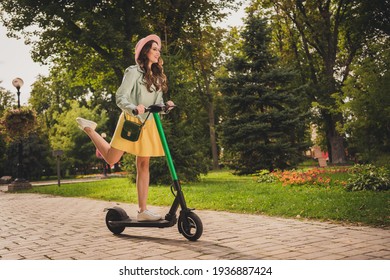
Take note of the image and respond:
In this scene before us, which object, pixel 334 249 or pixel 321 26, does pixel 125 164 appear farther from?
pixel 321 26

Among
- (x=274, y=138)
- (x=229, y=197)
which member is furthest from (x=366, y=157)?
(x=229, y=197)

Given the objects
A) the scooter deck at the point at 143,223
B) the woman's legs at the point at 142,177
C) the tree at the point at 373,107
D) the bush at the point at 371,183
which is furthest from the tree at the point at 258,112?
the scooter deck at the point at 143,223

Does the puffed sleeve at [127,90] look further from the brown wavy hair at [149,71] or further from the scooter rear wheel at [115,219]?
the scooter rear wheel at [115,219]

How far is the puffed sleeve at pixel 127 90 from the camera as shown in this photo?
13.6ft

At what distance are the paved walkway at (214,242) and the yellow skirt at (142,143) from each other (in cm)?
92

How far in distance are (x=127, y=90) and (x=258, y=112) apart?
11.9 meters

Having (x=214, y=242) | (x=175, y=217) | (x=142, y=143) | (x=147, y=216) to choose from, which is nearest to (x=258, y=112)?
(x=142, y=143)

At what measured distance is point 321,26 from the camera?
22562 millimetres

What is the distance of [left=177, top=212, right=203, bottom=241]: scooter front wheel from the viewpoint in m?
3.83

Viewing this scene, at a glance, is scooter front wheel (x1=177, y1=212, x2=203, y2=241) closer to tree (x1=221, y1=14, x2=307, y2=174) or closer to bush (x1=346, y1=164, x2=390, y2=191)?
bush (x1=346, y1=164, x2=390, y2=191)

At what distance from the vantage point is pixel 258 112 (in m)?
15.7

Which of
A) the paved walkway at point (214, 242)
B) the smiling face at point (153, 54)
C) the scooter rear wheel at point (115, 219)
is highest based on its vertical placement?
the smiling face at point (153, 54)

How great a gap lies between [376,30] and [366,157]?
28.1ft
